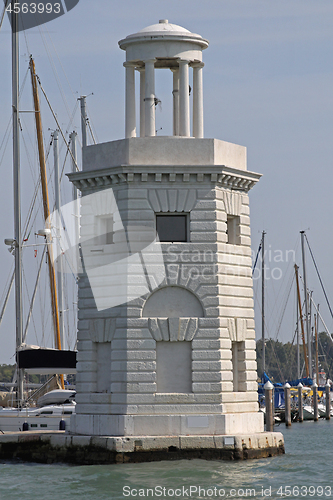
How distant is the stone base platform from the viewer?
23.2m

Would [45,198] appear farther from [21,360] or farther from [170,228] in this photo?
[170,228]

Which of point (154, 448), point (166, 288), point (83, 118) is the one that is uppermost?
point (83, 118)

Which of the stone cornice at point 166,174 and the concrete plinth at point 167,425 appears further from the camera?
the stone cornice at point 166,174

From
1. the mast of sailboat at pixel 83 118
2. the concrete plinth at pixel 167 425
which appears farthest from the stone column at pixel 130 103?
the mast of sailboat at pixel 83 118

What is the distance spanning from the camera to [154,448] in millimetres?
23172

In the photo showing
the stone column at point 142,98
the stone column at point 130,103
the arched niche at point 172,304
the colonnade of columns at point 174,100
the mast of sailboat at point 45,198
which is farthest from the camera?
the mast of sailboat at point 45,198

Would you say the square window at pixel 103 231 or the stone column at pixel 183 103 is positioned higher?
the stone column at pixel 183 103

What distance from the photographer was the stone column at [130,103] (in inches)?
1032

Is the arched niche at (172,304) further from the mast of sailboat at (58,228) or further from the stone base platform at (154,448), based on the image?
the mast of sailboat at (58,228)

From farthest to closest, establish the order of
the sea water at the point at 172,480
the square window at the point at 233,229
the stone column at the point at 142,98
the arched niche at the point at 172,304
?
the stone column at the point at 142,98, the square window at the point at 233,229, the arched niche at the point at 172,304, the sea water at the point at 172,480

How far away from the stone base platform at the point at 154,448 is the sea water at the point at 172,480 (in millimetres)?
303

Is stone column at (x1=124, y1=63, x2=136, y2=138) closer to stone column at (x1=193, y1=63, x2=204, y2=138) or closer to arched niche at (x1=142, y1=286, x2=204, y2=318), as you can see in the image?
stone column at (x1=193, y1=63, x2=204, y2=138)

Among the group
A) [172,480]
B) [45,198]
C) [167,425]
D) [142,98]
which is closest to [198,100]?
[142,98]

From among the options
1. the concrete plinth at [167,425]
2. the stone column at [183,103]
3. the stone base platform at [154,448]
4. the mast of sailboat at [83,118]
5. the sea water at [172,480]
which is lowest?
the sea water at [172,480]
